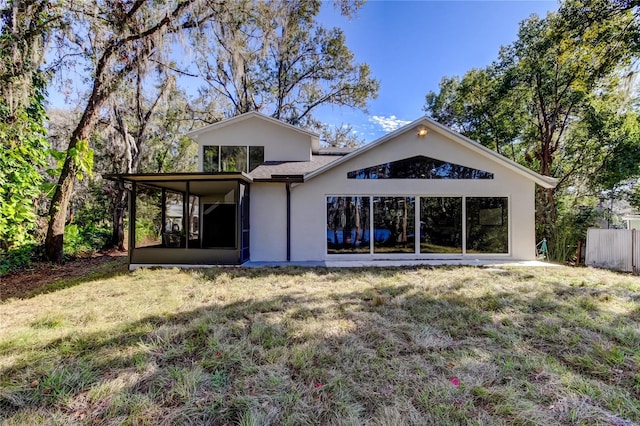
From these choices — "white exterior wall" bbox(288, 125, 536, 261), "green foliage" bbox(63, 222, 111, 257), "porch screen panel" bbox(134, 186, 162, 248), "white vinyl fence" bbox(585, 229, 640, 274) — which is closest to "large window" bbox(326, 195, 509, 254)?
"white exterior wall" bbox(288, 125, 536, 261)

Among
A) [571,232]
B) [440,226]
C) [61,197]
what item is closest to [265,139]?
[61,197]

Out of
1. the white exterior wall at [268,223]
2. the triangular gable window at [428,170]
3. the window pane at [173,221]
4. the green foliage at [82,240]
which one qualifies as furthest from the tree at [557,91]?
the green foliage at [82,240]

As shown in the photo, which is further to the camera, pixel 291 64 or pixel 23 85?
pixel 291 64

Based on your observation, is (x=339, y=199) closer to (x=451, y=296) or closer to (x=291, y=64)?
(x=451, y=296)

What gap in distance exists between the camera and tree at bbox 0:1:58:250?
7000mm

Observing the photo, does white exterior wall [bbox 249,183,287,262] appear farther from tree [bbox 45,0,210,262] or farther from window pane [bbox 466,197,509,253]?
window pane [bbox 466,197,509,253]

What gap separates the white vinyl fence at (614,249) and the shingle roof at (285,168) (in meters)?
8.87

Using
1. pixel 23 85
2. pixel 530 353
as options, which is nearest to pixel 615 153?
pixel 530 353

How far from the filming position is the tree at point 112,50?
26.7ft

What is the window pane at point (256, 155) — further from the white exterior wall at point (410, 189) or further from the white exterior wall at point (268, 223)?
the white exterior wall at point (410, 189)

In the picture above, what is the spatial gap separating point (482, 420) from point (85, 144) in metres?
10.8

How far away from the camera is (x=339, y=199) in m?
9.41

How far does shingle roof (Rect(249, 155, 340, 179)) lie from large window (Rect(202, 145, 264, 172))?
530mm

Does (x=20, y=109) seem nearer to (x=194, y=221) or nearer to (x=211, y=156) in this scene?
(x=194, y=221)
